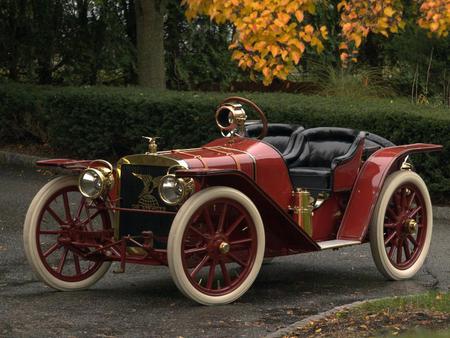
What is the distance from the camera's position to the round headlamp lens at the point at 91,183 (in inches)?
308

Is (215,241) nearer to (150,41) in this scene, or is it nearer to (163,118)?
(163,118)

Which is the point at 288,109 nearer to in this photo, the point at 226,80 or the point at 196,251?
the point at 196,251

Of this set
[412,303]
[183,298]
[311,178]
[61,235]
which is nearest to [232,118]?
[311,178]

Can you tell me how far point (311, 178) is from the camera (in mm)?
8547

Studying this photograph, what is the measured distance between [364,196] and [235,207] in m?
1.23

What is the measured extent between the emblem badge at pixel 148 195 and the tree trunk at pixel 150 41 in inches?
422

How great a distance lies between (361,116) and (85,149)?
426cm

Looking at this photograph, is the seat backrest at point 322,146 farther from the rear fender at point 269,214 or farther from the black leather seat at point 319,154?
the rear fender at point 269,214

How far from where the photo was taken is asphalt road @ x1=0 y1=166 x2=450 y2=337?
23.1 feet

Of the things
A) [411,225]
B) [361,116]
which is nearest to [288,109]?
[361,116]

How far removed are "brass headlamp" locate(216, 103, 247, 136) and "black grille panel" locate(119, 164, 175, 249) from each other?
774 millimetres

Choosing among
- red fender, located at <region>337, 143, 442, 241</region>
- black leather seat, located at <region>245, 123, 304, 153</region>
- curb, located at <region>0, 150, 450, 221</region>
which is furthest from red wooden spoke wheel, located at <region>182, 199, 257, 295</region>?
curb, located at <region>0, 150, 450, 221</region>

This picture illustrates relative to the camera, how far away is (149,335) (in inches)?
270

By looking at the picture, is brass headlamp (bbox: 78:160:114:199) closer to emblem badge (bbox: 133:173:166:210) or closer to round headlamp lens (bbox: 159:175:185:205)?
emblem badge (bbox: 133:173:166:210)
